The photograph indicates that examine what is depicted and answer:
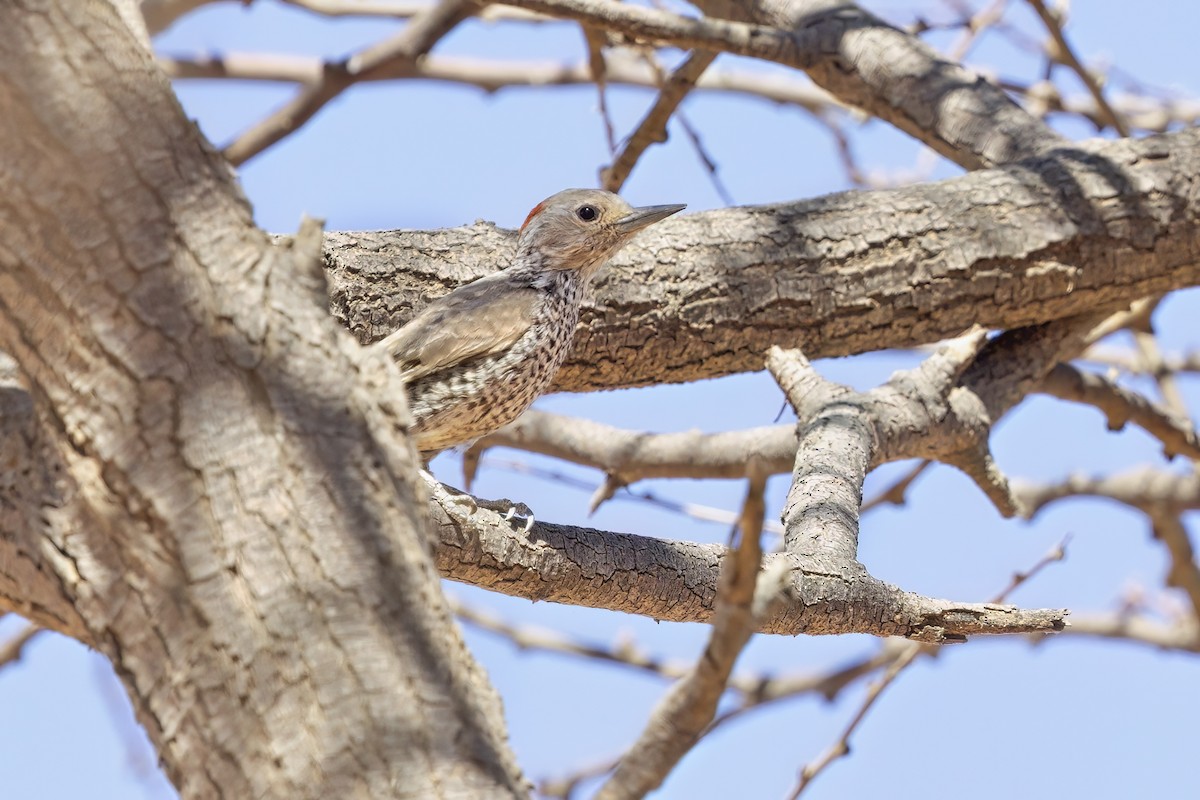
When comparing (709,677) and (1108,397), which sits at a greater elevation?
(1108,397)

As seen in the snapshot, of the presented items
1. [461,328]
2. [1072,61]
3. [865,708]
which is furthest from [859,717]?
[1072,61]

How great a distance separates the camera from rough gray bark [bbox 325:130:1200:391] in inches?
178

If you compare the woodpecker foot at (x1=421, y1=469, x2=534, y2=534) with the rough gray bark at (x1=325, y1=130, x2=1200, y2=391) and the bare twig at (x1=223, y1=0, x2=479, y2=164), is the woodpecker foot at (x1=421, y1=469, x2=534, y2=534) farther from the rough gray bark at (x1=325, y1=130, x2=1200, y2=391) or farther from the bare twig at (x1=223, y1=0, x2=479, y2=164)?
the bare twig at (x1=223, y1=0, x2=479, y2=164)

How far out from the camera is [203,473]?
5.75 ft

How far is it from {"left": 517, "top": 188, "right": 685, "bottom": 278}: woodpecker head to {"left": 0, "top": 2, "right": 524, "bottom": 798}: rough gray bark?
259 cm

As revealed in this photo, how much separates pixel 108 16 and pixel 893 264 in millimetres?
3278

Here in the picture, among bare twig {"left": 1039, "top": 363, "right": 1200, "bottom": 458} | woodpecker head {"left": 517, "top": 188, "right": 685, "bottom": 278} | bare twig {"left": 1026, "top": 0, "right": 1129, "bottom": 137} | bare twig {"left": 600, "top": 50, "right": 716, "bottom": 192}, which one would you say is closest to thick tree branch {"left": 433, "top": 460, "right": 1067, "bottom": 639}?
woodpecker head {"left": 517, "top": 188, "right": 685, "bottom": 278}

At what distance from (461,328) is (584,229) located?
81 centimetres

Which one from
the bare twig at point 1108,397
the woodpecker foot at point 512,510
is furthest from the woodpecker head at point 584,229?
the bare twig at point 1108,397

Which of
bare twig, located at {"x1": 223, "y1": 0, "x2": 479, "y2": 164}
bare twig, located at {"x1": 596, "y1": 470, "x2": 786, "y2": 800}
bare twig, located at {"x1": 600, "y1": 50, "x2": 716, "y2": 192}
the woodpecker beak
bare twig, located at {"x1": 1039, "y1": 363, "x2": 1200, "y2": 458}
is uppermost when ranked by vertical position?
bare twig, located at {"x1": 223, "y1": 0, "x2": 479, "y2": 164}

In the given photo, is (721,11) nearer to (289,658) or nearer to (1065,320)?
(1065,320)

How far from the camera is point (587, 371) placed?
4.61 metres

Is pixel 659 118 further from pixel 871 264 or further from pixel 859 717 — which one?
pixel 859 717

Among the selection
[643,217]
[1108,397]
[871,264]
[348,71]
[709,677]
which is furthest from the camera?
[348,71]
